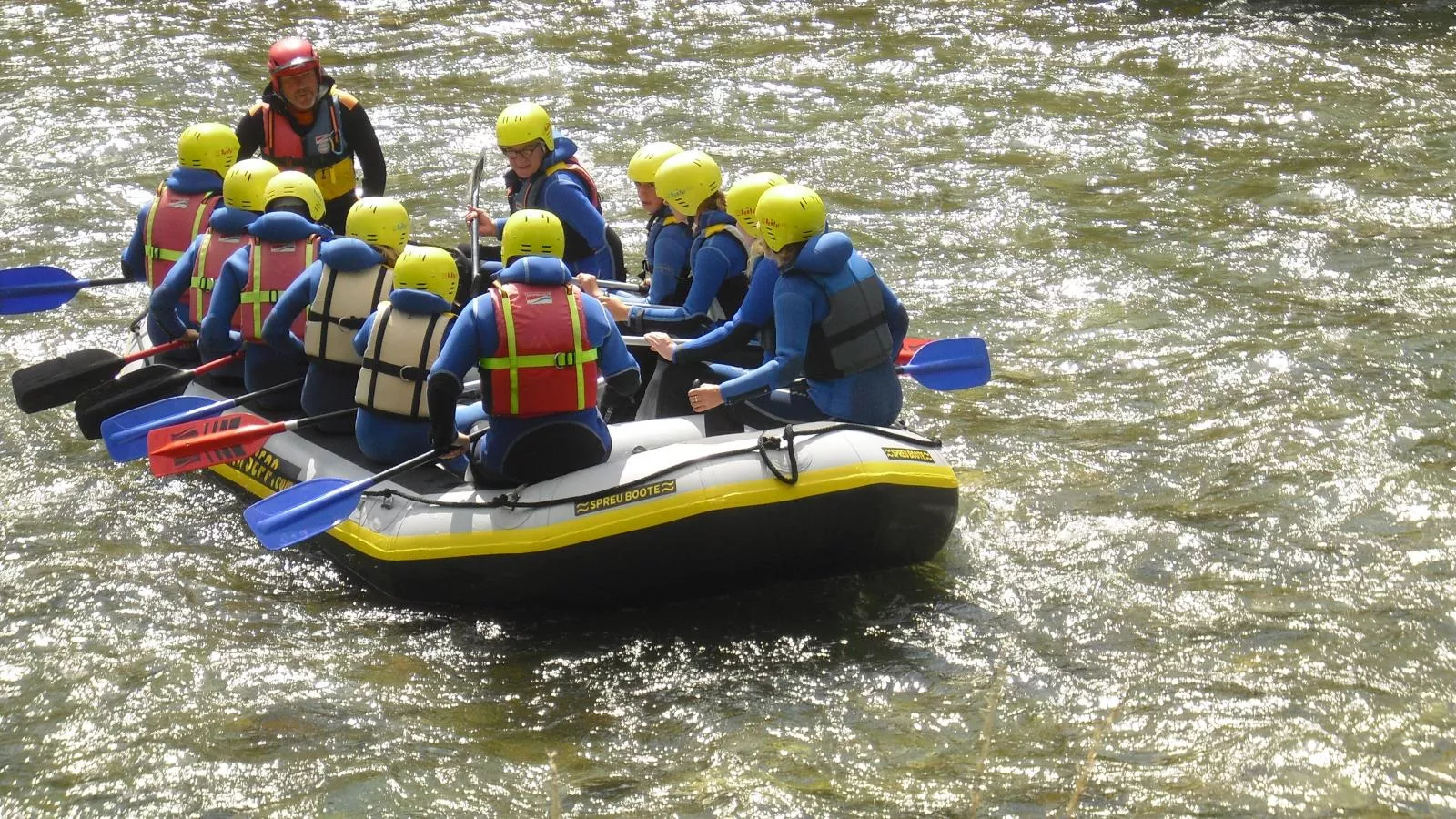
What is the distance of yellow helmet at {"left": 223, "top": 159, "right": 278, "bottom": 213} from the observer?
6879mm

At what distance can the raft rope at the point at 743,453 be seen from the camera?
5.49 metres

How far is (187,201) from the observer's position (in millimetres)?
7332

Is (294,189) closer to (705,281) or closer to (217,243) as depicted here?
(217,243)

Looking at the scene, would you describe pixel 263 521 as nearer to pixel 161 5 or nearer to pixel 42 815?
pixel 42 815

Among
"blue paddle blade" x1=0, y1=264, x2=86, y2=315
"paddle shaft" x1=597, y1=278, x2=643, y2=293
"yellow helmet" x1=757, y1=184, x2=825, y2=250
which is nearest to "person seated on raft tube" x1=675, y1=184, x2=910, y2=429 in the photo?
"yellow helmet" x1=757, y1=184, x2=825, y2=250

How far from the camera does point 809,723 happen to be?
514cm

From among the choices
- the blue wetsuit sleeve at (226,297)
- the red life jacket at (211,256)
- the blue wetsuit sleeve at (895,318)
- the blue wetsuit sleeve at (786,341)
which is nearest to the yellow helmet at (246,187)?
the red life jacket at (211,256)

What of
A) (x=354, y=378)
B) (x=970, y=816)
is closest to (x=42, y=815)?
(x=354, y=378)

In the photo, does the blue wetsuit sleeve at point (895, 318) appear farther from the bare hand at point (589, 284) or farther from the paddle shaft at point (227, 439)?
the paddle shaft at point (227, 439)

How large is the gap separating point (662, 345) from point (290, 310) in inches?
61.2

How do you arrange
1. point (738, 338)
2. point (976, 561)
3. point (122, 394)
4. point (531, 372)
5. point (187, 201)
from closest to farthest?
point (531, 372) < point (738, 338) < point (976, 561) < point (122, 394) < point (187, 201)

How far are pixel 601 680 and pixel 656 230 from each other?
2.35 m

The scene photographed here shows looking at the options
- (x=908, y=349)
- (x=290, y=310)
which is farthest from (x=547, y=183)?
(x=908, y=349)

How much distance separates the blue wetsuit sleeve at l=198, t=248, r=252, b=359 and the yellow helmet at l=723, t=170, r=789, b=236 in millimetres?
2108
